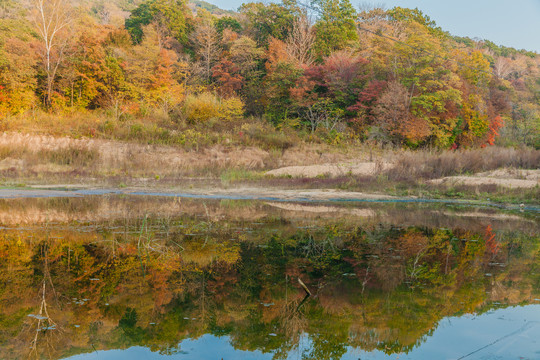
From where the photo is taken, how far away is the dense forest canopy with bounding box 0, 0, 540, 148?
3631cm

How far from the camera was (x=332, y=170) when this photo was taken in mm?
26922

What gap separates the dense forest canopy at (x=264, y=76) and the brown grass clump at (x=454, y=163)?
9.19 metres

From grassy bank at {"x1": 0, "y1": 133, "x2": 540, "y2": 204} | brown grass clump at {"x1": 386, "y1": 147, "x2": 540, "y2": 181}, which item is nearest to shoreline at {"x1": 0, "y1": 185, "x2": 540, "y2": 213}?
grassy bank at {"x1": 0, "y1": 133, "x2": 540, "y2": 204}

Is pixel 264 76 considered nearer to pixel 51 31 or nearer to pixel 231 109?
pixel 231 109

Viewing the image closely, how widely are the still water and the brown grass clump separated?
1209 centimetres

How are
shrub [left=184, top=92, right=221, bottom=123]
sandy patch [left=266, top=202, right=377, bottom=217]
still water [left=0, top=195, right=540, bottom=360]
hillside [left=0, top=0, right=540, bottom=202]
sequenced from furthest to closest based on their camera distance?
shrub [left=184, top=92, right=221, bottom=123], hillside [left=0, top=0, right=540, bottom=202], sandy patch [left=266, top=202, right=377, bottom=217], still water [left=0, top=195, right=540, bottom=360]

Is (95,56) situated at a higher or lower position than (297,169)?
higher

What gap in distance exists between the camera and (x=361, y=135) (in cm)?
3816

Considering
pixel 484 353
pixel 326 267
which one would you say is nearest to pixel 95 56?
pixel 326 267

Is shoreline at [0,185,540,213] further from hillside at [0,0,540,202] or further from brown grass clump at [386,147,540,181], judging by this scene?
brown grass clump at [386,147,540,181]

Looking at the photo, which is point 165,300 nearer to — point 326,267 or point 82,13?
point 326,267

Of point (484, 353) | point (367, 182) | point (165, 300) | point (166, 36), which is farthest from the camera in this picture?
point (166, 36)

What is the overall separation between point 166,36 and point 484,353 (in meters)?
49.5

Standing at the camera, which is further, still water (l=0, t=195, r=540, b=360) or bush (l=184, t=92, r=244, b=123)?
bush (l=184, t=92, r=244, b=123)
